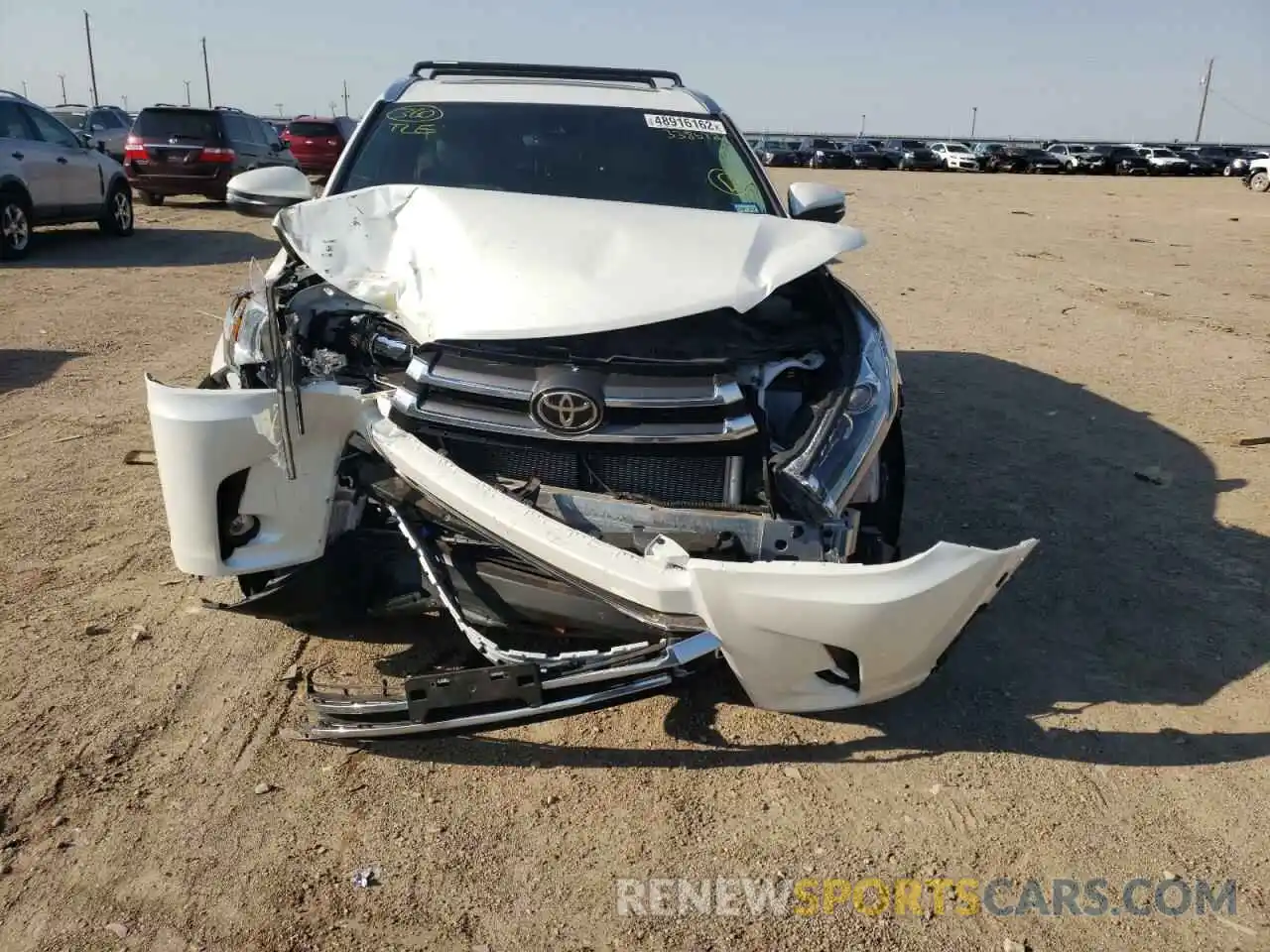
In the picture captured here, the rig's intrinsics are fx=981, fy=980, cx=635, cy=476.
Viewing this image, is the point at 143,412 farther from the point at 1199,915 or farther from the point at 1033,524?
the point at 1199,915

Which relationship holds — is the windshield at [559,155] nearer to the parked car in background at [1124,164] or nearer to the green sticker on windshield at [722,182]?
the green sticker on windshield at [722,182]

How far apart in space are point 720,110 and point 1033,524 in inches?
98.3

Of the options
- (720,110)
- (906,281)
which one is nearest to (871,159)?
(906,281)

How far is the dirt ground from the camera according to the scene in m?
2.35

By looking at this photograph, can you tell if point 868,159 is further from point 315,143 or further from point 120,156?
point 120,156

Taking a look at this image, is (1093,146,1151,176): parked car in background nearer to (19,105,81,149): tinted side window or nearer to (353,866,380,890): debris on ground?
(19,105,81,149): tinted side window

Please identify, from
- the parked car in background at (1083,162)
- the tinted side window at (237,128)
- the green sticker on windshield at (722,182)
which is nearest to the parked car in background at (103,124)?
the tinted side window at (237,128)

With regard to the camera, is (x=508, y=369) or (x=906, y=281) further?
(x=906, y=281)

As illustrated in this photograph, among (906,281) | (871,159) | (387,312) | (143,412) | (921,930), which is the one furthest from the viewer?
(871,159)

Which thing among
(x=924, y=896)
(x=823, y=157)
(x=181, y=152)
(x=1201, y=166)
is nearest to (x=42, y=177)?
(x=181, y=152)

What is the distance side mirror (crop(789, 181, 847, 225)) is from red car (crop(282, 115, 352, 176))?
19908 mm

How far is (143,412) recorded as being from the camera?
5793 millimetres

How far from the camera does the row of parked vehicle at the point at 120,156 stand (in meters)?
11.0

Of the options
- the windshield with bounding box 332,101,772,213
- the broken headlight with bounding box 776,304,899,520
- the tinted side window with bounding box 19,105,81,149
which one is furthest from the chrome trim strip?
the tinted side window with bounding box 19,105,81,149
